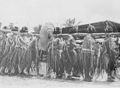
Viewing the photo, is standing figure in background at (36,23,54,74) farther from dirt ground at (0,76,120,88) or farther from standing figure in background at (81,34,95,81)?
standing figure in background at (81,34,95,81)

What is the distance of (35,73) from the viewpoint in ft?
36.7

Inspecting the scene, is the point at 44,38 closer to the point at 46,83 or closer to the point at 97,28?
the point at 46,83

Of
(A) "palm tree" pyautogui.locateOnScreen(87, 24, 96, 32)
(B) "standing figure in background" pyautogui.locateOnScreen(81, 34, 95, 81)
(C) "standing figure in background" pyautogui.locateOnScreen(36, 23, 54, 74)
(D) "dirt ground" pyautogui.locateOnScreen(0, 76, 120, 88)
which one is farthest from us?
(C) "standing figure in background" pyautogui.locateOnScreen(36, 23, 54, 74)

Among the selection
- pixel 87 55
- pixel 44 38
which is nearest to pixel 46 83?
pixel 87 55

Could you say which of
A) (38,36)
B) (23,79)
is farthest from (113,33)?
(23,79)

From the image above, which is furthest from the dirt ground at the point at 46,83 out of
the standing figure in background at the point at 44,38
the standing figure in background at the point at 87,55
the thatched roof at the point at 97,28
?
the thatched roof at the point at 97,28

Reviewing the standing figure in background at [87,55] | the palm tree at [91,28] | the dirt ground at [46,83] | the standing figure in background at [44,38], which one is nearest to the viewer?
the dirt ground at [46,83]

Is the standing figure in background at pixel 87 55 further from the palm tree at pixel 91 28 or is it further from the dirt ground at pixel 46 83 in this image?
the dirt ground at pixel 46 83

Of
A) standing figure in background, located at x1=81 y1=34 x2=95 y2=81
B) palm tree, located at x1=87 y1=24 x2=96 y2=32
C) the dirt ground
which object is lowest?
the dirt ground

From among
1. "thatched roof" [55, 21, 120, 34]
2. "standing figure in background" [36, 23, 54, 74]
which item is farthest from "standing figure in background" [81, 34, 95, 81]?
"standing figure in background" [36, 23, 54, 74]

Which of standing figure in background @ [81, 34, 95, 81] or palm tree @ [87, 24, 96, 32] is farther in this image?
palm tree @ [87, 24, 96, 32]

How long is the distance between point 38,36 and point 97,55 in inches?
104

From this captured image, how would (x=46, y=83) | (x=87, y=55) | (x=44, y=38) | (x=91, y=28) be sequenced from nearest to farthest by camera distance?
(x=46, y=83), (x=87, y=55), (x=91, y=28), (x=44, y=38)

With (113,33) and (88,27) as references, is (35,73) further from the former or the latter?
(113,33)
